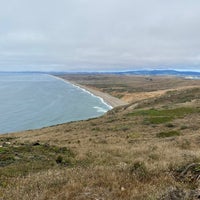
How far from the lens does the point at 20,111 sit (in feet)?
317

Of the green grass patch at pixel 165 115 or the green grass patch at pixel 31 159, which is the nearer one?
the green grass patch at pixel 31 159

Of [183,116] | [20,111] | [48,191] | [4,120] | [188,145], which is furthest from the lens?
[20,111]

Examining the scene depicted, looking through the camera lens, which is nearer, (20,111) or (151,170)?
(151,170)

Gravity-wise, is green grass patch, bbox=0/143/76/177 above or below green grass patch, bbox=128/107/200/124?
above

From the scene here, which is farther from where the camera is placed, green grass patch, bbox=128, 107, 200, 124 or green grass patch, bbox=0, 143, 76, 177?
green grass patch, bbox=128, 107, 200, 124

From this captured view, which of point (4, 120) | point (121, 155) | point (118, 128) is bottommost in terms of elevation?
point (4, 120)

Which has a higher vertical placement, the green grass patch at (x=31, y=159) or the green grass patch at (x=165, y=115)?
the green grass patch at (x=31, y=159)

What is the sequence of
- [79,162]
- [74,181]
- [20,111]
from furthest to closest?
[20,111]
[79,162]
[74,181]

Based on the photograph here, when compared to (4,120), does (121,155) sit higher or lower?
higher

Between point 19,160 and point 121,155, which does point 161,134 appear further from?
point 19,160

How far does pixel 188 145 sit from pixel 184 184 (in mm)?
11620

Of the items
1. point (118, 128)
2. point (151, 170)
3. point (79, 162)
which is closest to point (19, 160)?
point (79, 162)

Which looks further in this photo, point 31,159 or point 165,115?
point 165,115

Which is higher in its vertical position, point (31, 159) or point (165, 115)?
point (31, 159)
